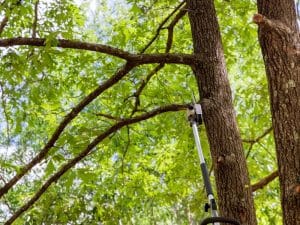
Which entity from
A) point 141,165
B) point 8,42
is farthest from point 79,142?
point 141,165

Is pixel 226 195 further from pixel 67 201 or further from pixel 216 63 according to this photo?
pixel 67 201

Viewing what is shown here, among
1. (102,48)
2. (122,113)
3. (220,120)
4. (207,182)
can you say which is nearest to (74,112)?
(102,48)

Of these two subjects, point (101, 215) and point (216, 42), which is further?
point (101, 215)

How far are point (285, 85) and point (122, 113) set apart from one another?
227 cm

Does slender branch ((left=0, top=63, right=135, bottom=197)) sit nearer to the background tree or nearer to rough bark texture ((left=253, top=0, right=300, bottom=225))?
the background tree

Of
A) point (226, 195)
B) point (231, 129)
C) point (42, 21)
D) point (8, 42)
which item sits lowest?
point (226, 195)

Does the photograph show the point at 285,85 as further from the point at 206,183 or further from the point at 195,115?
the point at 206,183

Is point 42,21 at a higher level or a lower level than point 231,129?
higher

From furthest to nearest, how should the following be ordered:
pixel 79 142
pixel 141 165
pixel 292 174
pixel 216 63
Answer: pixel 141 165 < pixel 79 142 < pixel 216 63 < pixel 292 174

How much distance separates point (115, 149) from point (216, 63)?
5.78 ft

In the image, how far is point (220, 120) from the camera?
2.70 m

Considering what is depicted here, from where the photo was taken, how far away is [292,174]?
189cm

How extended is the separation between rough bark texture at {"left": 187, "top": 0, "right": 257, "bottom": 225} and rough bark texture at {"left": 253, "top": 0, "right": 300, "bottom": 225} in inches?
23.8

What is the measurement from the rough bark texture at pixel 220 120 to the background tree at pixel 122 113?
48 cm
